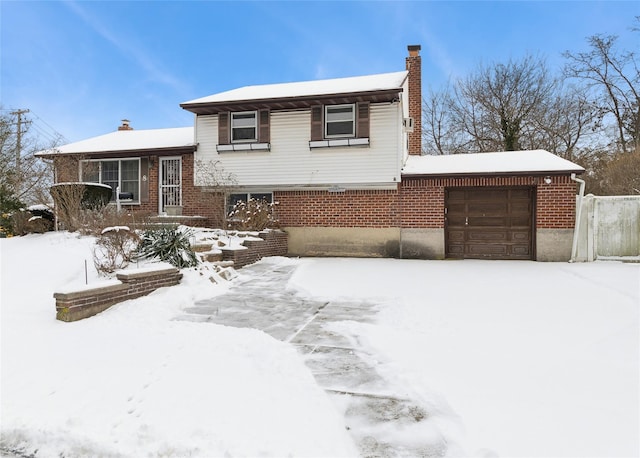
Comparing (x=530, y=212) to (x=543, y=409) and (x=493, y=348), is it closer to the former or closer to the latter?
(x=493, y=348)

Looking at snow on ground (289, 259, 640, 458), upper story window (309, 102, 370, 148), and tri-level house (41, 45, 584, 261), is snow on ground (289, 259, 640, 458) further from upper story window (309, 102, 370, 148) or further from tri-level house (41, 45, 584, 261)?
upper story window (309, 102, 370, 148)

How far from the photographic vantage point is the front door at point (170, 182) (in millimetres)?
13711

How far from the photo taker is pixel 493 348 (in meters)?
3.81

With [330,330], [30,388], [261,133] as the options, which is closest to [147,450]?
[30,388]

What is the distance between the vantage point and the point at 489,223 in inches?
465

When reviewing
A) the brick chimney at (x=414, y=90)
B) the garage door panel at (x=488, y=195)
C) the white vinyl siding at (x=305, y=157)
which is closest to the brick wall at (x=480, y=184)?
the garage door panel at (x=488, y=195)

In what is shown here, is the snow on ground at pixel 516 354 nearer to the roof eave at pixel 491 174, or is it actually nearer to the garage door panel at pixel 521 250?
the garage door panel at pixel 521 250

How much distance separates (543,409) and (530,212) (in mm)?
10135

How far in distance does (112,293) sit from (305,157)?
818 cm

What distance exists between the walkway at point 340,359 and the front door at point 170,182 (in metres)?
7.53

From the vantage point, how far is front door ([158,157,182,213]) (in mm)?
13711

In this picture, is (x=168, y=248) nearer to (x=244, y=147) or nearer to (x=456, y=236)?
(x=244, y=147)

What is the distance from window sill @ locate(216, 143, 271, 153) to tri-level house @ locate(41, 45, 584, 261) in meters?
0.03

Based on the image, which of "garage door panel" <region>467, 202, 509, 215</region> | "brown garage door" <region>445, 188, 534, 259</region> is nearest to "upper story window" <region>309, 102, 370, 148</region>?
"brown garage door" <region>445, 188, 534, 259</region>
